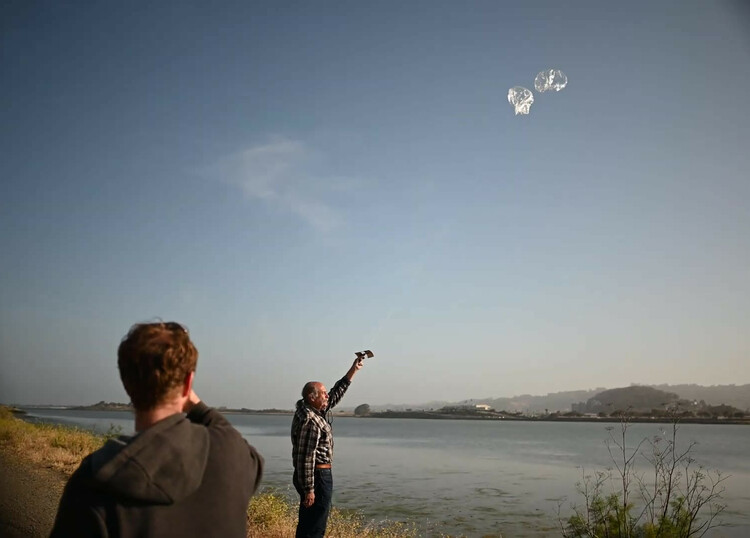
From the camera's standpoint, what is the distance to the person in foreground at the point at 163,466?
1743 mm

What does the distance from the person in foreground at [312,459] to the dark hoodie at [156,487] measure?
394 cm

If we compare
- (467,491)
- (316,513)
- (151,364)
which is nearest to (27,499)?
(316,513)

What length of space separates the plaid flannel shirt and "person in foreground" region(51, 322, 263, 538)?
3761 mm

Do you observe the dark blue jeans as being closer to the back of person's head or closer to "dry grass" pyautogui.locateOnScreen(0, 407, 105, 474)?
the back of person's head

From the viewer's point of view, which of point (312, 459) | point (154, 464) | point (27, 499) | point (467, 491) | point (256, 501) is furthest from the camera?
point (467, 491)

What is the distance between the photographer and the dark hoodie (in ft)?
5.65

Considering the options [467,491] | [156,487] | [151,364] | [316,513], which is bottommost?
[467,491]

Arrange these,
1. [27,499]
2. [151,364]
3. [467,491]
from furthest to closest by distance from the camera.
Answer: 1. [467,491]
2. [27,499]
3. [151,364]

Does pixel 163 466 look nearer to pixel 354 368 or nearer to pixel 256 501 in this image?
pixel 354 368

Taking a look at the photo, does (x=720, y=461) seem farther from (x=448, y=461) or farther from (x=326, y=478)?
(x=326, y=478)

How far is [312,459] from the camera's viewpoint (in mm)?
5832

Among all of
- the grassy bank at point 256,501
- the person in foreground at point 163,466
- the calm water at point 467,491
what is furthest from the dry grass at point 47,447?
the person in foreground at point 163,466

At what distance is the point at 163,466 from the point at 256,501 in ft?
26.7

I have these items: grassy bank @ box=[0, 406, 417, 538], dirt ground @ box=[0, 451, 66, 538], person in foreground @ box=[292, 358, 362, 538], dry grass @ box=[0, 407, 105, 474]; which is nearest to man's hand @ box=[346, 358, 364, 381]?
person in foreground @ box=[292, 358, 362, 538]
